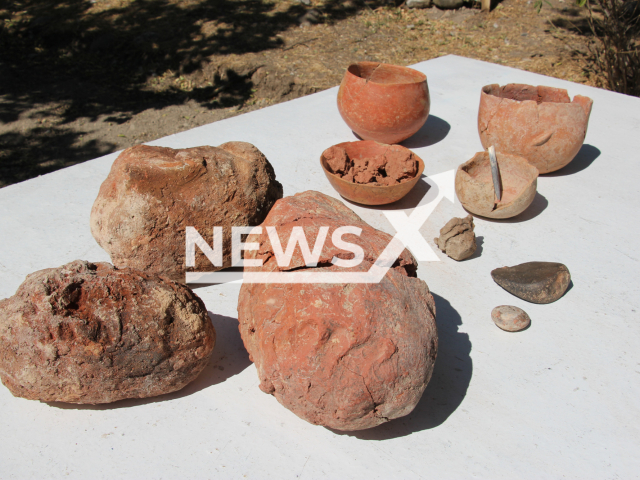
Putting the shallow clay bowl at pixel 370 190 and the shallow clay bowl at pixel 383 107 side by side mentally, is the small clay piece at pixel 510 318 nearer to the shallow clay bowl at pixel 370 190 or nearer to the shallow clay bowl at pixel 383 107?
the shallow clay bowl at pixel 370 190

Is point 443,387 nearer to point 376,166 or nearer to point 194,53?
point 376,166

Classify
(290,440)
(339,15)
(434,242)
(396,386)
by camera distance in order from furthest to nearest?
(339,15), (434,242), (290,440), (396,386)

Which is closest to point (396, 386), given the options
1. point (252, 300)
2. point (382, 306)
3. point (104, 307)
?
point (382, 306)

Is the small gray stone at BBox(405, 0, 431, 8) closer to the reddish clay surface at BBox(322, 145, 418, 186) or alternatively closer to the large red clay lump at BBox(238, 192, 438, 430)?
the reddish clay surface at BBox(322, 145, 418, 186)

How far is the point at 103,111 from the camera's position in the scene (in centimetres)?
536

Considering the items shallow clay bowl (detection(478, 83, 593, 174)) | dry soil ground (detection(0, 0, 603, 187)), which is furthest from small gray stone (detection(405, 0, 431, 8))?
shallow clay bowl (detection(478, 83, 593, 174))

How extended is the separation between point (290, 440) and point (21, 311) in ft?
3.08

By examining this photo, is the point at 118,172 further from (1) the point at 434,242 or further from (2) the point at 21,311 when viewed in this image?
(1) the point at 434,242

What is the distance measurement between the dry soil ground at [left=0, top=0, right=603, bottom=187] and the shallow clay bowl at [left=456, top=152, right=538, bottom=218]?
3.14 metres

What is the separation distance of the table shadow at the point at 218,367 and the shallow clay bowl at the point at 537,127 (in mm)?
1921

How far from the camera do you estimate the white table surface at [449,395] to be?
150cm

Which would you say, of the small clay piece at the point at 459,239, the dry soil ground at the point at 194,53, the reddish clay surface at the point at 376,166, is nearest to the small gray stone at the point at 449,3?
the dry soil ground at the point at 194,53

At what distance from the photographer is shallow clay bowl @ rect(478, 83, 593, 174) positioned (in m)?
2.71

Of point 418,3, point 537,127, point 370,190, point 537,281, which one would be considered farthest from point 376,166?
point 418,3
